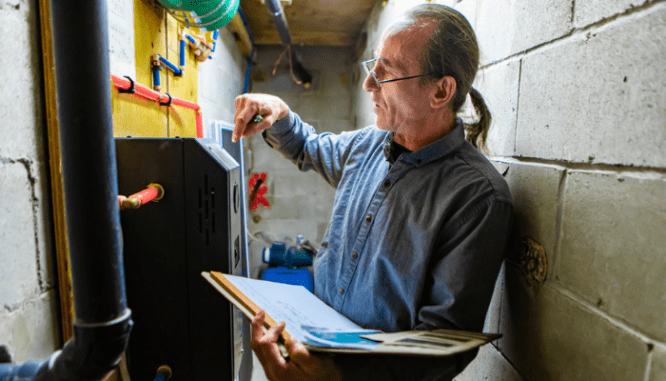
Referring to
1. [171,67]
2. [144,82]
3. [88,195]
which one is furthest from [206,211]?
[171,67]

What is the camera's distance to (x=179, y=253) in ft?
2.86

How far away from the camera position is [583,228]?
669 millimetres

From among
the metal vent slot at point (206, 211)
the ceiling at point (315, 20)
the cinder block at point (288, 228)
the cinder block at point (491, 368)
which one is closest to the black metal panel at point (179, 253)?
the metal vent slot at point (206, 211)

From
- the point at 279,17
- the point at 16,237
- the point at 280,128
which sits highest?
the point at 279,17

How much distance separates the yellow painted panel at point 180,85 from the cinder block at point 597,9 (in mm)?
1325

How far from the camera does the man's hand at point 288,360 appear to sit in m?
0.62

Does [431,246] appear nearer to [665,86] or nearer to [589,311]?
[589,311]

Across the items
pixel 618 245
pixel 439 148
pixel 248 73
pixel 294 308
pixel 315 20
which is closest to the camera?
pixel 618 245

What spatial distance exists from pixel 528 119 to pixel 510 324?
0.53m

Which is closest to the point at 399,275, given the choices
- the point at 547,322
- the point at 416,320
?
the point at 416,320

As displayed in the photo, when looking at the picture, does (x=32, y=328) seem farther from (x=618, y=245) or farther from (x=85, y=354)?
(x=618, y=245)

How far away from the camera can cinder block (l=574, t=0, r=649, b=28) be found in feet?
1.82

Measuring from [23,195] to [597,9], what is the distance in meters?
1.11

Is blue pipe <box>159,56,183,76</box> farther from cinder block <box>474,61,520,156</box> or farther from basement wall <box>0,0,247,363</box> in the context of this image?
cinder block <box>474,61,520,156</box>
